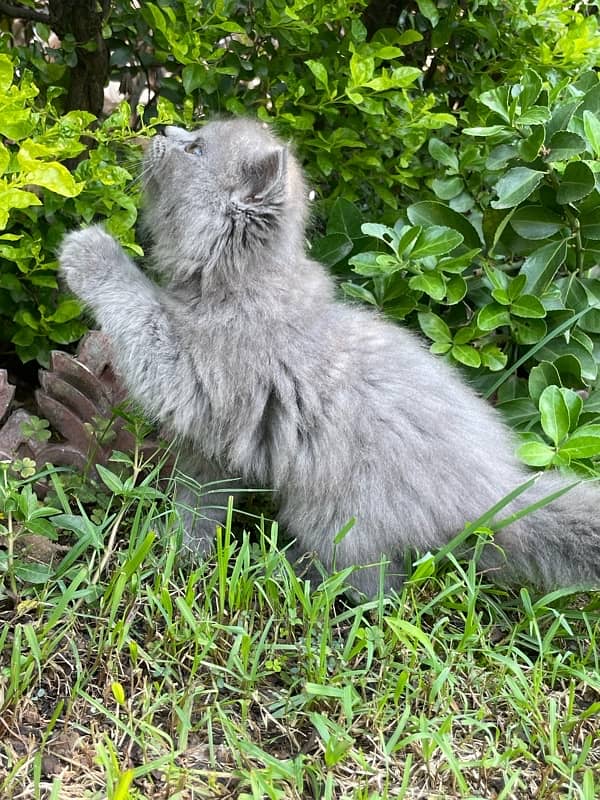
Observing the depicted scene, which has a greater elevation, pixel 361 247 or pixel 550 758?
pixel 361 247

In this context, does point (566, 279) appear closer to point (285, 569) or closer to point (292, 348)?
point (292, 348)

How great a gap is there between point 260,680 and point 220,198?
162 centimetres

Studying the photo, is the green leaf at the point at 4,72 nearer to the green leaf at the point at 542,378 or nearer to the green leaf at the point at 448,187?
the green leaf at the point at 448,187

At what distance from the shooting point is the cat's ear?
2.96m

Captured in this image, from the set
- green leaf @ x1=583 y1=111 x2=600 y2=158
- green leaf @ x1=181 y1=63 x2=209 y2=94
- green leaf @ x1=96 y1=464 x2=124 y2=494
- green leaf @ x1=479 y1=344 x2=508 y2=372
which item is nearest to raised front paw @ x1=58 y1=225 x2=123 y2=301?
green leaf @ x1=96 y1=464 x2=124 y2=494

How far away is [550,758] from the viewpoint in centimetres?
238

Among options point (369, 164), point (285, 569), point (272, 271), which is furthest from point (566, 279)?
point (285, 569)

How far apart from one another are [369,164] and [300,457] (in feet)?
5.13

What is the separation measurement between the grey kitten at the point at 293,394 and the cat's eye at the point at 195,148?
0.10ft

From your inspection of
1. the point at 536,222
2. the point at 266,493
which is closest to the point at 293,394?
the point at 266,493

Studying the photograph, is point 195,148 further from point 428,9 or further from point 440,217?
point 428,9

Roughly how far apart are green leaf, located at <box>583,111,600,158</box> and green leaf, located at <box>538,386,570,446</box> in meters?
0.97

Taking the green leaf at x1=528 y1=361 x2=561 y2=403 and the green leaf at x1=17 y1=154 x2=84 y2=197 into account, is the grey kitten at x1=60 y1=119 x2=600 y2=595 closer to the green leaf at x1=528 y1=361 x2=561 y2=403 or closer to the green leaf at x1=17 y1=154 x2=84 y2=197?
the green leaf at x1=528 y1=361 x2=561 y2=403

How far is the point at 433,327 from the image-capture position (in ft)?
11.7
